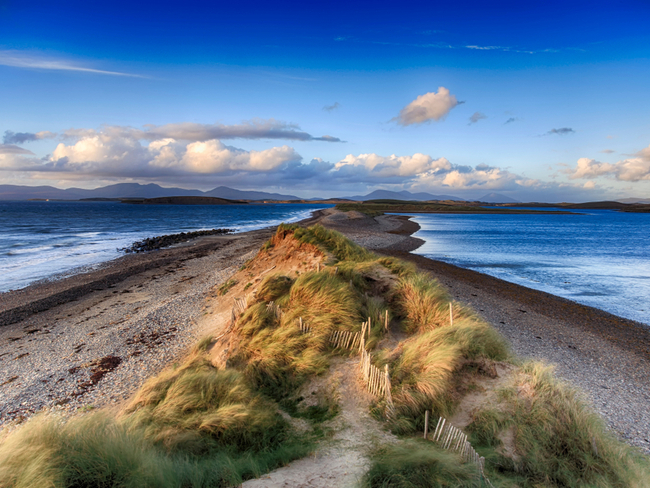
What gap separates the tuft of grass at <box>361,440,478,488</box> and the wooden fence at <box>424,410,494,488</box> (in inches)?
5.3

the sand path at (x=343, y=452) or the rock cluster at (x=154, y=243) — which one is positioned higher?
the sand path at (x=343, y=452)

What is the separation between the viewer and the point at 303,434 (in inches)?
191

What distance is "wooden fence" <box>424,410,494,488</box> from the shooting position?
393 centimetres

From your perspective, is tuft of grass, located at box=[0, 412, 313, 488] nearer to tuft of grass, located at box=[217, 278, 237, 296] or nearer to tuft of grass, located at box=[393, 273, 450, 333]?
tuft of grass, located at box=[393, 273, 450, 333]

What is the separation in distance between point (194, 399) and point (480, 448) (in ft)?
13.6

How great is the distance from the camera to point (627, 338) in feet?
33.2

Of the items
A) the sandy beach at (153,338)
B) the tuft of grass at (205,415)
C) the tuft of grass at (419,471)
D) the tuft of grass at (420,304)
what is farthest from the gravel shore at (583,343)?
the tuft of grass at (205,415)

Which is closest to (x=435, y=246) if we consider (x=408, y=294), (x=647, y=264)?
(x=647, y=264)

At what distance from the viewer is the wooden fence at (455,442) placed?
3.93 metres

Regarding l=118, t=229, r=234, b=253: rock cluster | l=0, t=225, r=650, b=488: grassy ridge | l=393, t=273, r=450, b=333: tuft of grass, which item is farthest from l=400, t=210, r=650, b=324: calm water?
l=118, t=229, r=234, b=253: rock cluster

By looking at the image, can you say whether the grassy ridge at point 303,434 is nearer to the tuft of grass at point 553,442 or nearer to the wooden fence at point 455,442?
the tuft of grass at point 553,442

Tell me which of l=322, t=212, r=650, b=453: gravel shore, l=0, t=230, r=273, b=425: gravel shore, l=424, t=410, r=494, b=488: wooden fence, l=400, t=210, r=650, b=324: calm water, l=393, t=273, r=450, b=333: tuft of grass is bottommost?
l=0, t=230, r=273, b=425: gravel shore

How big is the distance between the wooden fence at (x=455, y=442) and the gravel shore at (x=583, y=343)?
11.3 feet

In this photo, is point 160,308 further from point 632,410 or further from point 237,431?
point 632,410
